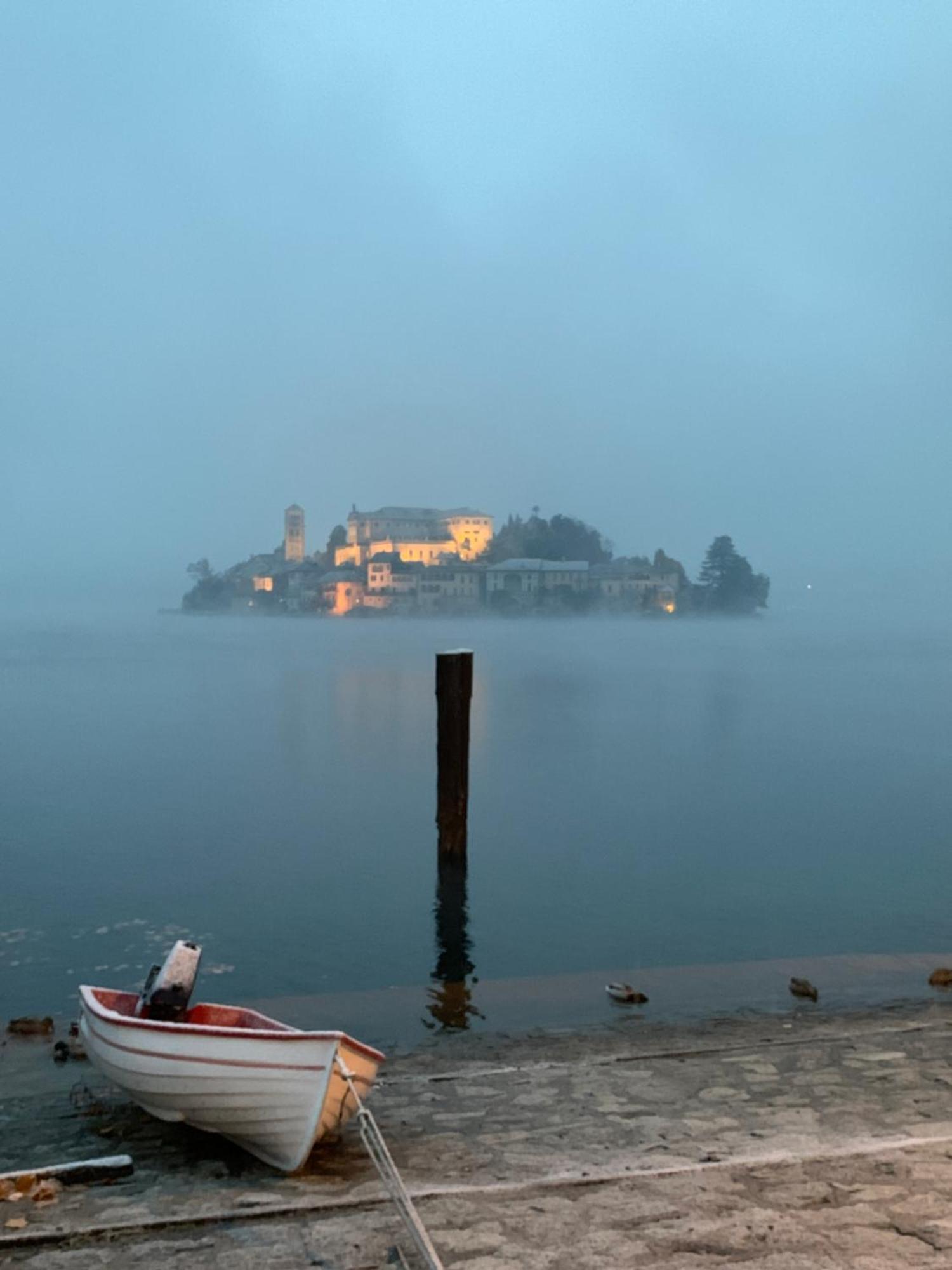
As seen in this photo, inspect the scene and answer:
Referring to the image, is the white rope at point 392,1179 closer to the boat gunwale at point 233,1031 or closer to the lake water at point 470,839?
the boat gunwale at point 233,1031

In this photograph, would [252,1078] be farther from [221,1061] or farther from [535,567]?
[535,567]

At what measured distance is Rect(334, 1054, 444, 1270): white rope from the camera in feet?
18.0

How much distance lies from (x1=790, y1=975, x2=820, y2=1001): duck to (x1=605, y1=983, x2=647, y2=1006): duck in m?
1.51

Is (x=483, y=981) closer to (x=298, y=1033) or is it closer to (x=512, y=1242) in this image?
(x=298, y=1033)

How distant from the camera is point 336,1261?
18.6 ft

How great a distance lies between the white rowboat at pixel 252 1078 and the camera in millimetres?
7004

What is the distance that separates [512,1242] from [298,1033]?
72.5 inches

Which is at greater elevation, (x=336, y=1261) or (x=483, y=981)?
(x=336, y=1261)

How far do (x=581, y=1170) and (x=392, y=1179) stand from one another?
1.07 metres

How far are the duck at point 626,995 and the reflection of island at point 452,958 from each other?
1.40m

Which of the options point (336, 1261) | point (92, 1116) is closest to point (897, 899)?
point (92, 1116)

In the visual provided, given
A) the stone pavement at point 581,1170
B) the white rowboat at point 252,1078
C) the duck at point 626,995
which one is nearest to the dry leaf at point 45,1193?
the stone pavement at point 581,1170

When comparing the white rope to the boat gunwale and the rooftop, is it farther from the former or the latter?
the rooftop

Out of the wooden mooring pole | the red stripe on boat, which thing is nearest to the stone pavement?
the red stripe on boat
